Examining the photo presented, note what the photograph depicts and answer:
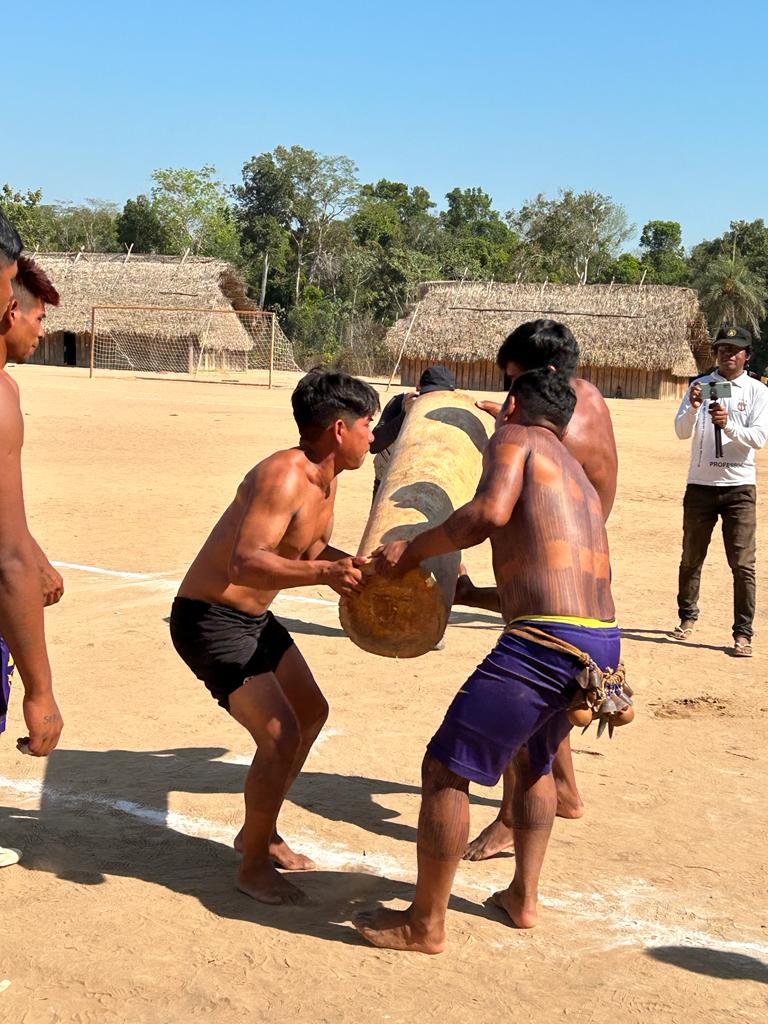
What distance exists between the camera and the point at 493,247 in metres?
59.3

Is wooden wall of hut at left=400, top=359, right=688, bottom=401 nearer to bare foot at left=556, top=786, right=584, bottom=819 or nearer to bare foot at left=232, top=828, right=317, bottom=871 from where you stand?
bare foot at left=556, top=786, right=584, bottom=819

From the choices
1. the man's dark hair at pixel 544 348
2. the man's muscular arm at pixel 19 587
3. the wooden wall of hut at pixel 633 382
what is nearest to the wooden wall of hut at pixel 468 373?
the wooden wall of hut at pixel 633 382

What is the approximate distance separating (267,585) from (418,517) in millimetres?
831

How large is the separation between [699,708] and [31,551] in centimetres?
425

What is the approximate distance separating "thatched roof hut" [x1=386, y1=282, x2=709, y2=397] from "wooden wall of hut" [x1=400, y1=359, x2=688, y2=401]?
0.03 m

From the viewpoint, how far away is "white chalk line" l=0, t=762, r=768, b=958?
3.73m

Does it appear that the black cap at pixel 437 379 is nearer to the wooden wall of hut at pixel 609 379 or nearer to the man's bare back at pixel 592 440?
the man's bare back at pixel 592 440

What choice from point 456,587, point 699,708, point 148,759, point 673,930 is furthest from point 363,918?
point 699,708

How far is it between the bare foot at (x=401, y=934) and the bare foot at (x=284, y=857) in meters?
0.64

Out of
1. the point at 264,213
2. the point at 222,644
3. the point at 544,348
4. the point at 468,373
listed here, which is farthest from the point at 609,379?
the point at 222,644

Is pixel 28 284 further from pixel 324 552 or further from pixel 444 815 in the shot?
pixel 444 815

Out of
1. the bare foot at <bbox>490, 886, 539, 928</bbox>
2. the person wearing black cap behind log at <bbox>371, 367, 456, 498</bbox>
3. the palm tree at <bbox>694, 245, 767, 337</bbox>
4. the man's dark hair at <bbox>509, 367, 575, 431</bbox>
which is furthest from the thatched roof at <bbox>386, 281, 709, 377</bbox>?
the bare foot at <bbox>490, 886, 539, 928</bbox>

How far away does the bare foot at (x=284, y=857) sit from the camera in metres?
4.23

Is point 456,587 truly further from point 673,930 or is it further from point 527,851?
point 673,930
